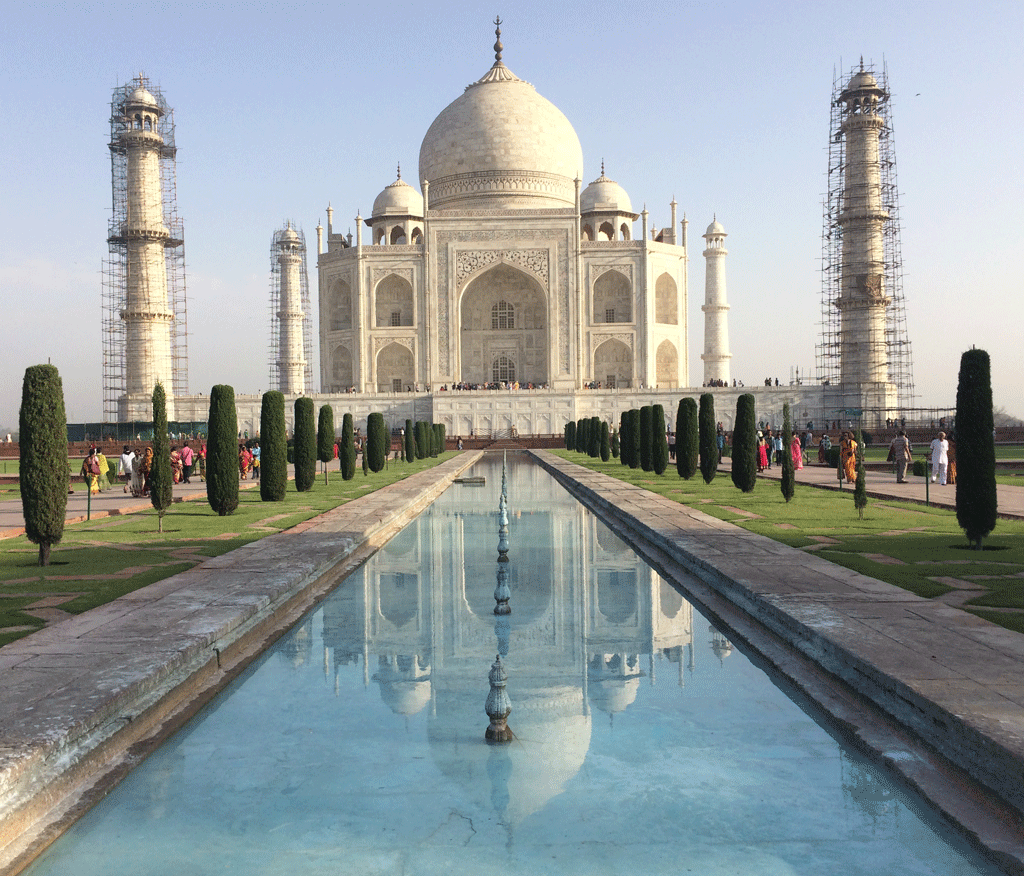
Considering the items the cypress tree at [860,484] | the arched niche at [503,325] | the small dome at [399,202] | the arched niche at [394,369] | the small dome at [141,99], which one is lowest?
the cypress tree at [860,484]

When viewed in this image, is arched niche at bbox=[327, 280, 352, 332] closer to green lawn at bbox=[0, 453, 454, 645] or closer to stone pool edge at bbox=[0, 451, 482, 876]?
green lawn at bbox=[0, 453, 454, 645]

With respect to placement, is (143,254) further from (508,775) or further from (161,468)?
(508,775)

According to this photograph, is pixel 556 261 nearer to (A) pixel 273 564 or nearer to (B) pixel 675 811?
(A) pixel 273 564

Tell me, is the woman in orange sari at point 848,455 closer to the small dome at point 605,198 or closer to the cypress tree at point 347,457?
the cypress tree at point 347,457

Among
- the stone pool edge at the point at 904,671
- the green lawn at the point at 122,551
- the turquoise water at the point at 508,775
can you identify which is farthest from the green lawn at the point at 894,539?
the green lawn at the point at 122,551

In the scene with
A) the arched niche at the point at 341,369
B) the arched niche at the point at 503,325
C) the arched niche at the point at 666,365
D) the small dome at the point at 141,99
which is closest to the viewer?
the small dome at the point at 141,99

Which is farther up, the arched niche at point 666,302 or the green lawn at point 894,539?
the arched niche at point 666,302

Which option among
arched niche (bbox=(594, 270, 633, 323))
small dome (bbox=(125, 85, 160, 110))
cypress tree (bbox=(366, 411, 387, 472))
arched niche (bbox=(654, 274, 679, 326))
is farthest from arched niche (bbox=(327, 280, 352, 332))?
cypress tree (bbox=(366, 411, 387, 472))

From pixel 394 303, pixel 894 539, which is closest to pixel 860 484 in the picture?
pixel 894 539
